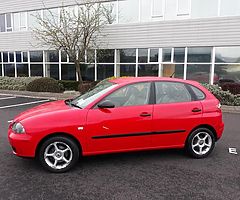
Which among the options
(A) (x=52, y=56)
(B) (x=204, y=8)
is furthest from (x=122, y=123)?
(A) (x=52, y=56)

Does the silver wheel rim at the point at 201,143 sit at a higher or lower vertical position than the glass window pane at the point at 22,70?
lower

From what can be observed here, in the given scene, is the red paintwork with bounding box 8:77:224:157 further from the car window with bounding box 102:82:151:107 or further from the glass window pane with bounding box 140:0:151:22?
the glass window pane with bounding box 140:0:151:22

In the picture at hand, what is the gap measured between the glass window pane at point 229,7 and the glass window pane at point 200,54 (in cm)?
194

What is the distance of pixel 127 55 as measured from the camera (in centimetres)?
1517

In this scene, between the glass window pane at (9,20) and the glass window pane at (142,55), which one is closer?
the glass window pane at (142,55)

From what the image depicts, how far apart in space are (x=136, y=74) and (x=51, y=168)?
454 inches

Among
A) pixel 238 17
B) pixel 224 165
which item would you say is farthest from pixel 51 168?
pixel 238 17

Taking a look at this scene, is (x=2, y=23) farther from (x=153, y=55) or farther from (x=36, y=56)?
(x=153, y=55)

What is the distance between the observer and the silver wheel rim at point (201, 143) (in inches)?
178

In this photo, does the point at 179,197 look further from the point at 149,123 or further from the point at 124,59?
the point at 124,59

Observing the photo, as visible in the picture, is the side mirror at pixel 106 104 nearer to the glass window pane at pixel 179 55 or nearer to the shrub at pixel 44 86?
the glass window pane at pixel 179 55

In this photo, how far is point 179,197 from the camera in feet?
10.4

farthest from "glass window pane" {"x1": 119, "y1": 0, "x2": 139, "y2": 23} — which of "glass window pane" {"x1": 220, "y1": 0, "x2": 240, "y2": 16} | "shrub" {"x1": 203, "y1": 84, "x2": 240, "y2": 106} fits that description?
"shrub" {"x1": 203, "y1": 84, "x2": 240, "y2": 106}

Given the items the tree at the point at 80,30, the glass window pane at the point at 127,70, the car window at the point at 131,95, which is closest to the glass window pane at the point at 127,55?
the glass window pane at the point at 127,70
